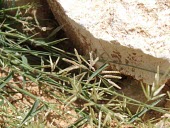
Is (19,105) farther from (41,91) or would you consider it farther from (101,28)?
(101,28)

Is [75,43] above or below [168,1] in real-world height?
below

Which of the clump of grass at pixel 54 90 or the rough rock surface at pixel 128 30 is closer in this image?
the clump of grass at pixel 54 90

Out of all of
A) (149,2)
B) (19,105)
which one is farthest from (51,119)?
(149,2)

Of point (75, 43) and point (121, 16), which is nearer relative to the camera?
point (121, 16)

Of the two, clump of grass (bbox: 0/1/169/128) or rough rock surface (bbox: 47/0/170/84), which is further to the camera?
rough rock surface (bbox: 47/0/170/84)

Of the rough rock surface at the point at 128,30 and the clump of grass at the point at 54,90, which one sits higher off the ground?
the rough rock surface at the point at 128,30

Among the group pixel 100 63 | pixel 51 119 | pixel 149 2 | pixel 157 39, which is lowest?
pixel 51 119
